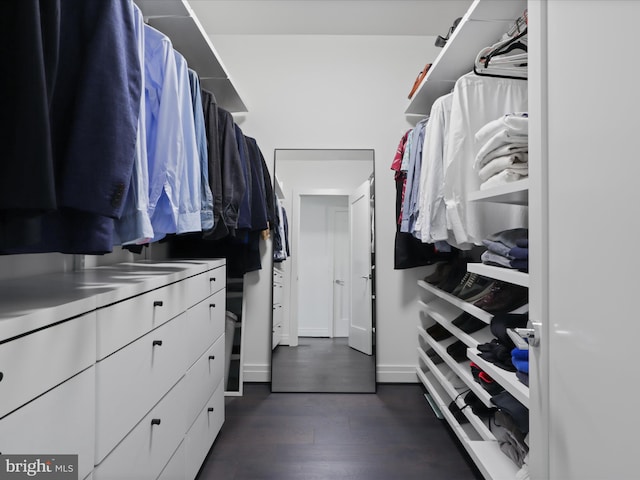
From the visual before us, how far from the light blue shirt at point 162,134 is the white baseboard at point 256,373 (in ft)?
5.53

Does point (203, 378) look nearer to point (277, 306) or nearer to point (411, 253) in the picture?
point (277, 306)

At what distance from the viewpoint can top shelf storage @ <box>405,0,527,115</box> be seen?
1.38m

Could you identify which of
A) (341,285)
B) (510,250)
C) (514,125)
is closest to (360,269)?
(341,285)

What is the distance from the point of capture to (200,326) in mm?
1465

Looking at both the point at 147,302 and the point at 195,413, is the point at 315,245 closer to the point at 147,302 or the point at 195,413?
the point at 195,413

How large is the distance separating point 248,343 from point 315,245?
0.89m

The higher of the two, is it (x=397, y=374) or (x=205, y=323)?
(x=205, y=323)

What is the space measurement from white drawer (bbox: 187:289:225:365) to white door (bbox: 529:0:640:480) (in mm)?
1165

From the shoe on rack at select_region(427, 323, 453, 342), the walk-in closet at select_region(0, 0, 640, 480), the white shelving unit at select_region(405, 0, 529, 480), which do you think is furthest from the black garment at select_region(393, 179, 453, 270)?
the shoe on rack at select_region(427, 323, 453, 342)

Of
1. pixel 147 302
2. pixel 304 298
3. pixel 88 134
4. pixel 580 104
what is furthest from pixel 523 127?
pixel 304 298

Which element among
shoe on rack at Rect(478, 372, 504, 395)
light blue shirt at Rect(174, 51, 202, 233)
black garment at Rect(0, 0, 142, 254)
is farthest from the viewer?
shoe on rack at Rect(478, 372, 504, 395)

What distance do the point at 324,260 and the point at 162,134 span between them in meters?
1.68

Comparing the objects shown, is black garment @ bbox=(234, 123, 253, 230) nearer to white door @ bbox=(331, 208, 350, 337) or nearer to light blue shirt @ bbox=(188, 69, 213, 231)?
light blue shirt @ bbox=(188, 69, 213, 231)

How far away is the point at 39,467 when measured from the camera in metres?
0.58
